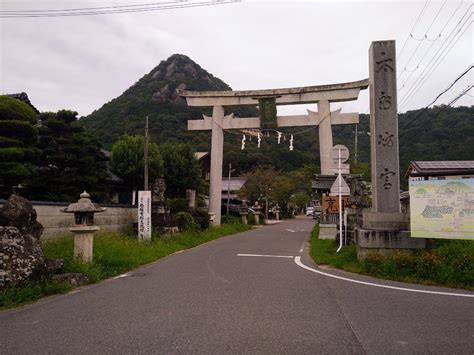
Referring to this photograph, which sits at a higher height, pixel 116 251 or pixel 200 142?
pixel 200 142

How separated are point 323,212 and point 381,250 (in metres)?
11.2

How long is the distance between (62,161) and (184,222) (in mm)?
6936

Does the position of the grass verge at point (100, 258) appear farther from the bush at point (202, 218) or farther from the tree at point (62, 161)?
the tree at point (62, 161)

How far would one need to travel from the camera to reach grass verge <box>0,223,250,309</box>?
6.37m

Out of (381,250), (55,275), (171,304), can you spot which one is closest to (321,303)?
(171,304)

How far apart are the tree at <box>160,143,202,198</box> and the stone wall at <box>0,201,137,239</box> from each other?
13947 millimetres

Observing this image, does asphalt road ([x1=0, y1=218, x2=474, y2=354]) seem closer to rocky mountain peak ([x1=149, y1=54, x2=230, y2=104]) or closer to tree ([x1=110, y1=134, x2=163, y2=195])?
tree ([x1=110, y1=134, x2=163, y2=195])

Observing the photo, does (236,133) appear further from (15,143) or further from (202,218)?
(15,143)

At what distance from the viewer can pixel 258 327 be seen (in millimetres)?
4738

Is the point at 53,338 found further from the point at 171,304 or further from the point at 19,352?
the point at 171,304

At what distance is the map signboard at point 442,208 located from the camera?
8008 mm

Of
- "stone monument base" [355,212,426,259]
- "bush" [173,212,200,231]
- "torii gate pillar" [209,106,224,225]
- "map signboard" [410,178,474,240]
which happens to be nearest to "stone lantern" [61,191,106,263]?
"stone monument base" [355,212,426,259]

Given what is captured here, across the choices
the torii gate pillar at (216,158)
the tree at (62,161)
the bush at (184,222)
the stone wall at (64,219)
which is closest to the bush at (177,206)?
the bush at (184,222)

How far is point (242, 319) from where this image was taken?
200 inches
